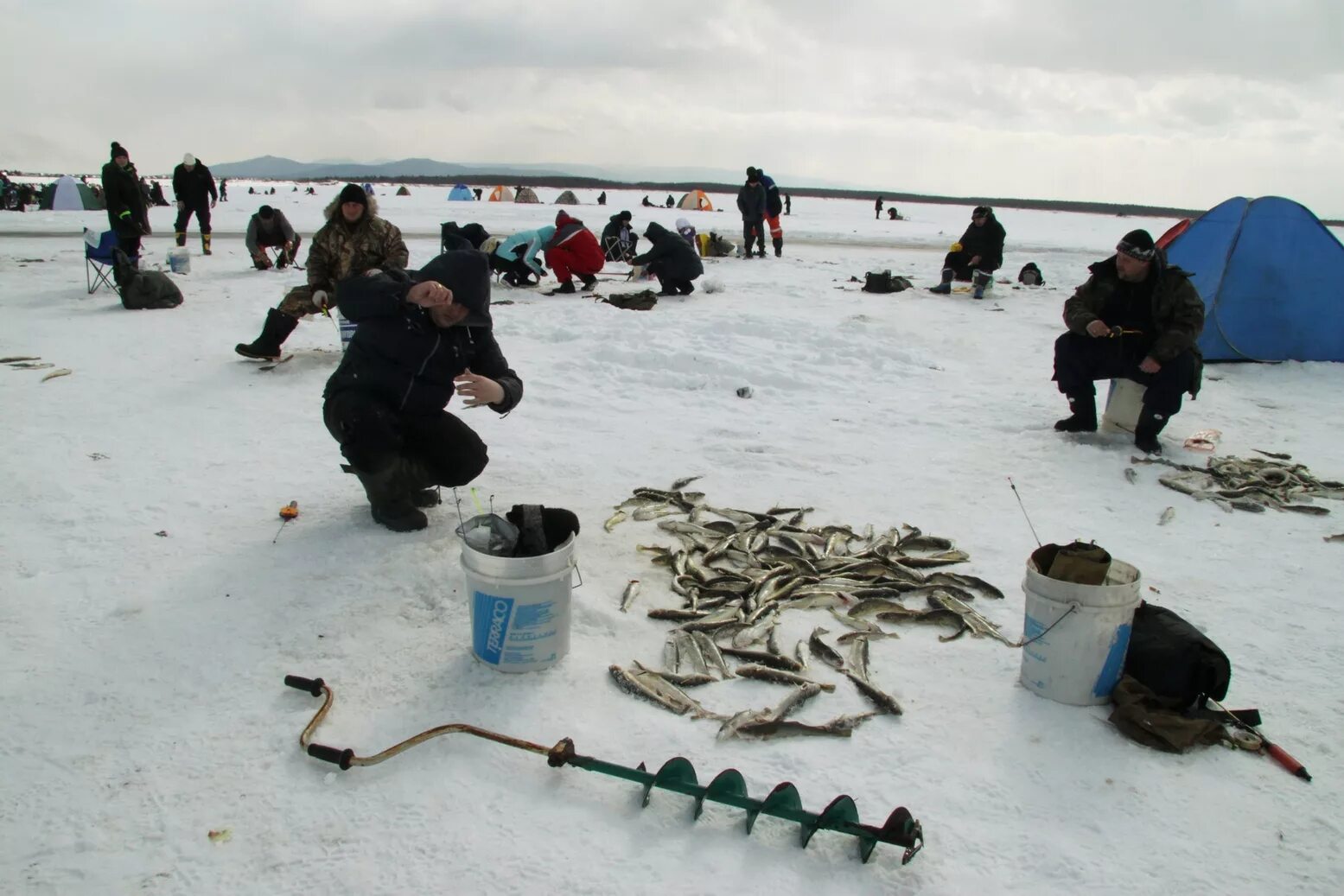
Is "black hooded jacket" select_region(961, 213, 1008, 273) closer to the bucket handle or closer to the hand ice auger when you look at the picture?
the bucket handle

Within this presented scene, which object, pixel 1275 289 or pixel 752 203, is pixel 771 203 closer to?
pixel 752 203

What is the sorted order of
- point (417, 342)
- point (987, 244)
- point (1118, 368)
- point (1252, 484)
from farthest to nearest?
point (987, 244) → point (1118, 368) → point (1252, 484) → point (417, 342)

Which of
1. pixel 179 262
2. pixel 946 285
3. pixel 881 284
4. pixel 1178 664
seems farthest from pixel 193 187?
pixel 1178 664

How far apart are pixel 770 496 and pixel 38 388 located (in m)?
5.62

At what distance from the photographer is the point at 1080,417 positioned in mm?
6020

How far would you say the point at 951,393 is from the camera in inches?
282

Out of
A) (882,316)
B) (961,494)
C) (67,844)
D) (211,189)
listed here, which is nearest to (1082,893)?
(67,844)

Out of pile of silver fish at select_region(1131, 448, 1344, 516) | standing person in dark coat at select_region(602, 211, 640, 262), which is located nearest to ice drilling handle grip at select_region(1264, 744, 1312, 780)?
pile of silver fish at select_region(1131, 448, 1344, 516)

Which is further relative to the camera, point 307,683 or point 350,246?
point 350,246

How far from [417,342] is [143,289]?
7613 mm

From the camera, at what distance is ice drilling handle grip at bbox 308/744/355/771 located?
245 centimetres

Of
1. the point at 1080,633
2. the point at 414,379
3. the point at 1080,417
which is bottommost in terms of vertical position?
the point at 1080,633

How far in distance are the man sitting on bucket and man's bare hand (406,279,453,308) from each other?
13.8 ft

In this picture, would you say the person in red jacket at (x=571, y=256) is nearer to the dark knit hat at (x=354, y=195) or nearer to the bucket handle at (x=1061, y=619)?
the dark knit hat at (x=354, y=195)
